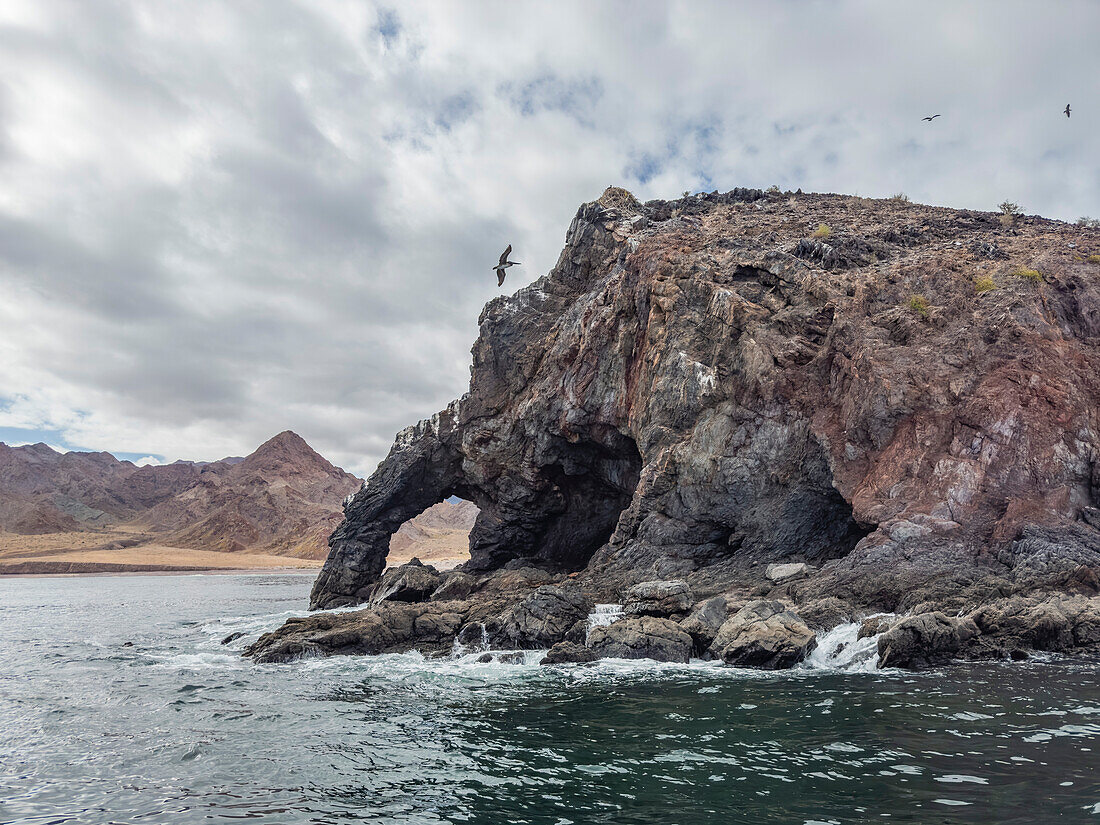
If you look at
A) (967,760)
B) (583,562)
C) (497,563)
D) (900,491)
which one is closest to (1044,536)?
(900,491)

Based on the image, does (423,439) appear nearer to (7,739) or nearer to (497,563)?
(497,563)

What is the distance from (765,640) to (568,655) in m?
6.64

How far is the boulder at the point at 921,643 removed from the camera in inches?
714

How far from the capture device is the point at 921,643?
1830cm

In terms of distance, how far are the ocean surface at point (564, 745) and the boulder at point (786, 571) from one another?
536cm

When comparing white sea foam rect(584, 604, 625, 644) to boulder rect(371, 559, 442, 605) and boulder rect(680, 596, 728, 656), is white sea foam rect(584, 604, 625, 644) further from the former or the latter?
boulder rect(371, 559, 442, 605)

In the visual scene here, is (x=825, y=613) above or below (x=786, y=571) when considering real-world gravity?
below

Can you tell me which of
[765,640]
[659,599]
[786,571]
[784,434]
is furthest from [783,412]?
[765,640]

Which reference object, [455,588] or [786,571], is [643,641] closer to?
[786,571]

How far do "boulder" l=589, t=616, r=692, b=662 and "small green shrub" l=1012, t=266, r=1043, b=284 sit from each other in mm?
23449

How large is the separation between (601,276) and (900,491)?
25866mm

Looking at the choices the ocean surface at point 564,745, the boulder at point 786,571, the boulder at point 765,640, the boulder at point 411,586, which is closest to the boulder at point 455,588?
the boulder at point 411,586

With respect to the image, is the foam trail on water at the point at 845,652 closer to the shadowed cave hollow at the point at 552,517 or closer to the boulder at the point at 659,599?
the boulder at the point at 659,599

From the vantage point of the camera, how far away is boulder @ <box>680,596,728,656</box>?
22.2 meters
